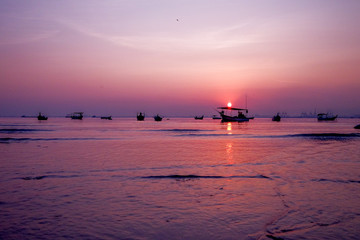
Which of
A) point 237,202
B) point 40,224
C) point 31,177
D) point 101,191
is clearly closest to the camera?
point 40,224

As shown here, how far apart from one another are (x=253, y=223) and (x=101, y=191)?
190 inches

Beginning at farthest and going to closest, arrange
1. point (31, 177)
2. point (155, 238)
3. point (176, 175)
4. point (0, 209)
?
1. point (176, 175)
2. point (31, 177)
3. point (0, 209)
4. point (155, 238)

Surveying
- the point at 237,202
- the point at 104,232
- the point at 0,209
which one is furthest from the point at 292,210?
the point at 0,209

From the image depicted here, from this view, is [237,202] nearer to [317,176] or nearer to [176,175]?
[176,175]

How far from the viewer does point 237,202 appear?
291 inches

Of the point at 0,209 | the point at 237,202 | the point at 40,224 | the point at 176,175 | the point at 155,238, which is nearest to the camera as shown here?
the point at 155,238

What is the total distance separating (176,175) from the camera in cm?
1104

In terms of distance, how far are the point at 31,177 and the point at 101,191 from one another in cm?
376

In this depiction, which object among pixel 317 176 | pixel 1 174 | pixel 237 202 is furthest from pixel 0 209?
pixel 317 176

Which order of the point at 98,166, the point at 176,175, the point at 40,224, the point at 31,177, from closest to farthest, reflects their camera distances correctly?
the point at 40,224
the point at 31,177
the point at 176,175
the point at 98,166

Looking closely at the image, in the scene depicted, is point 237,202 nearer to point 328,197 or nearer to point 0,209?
point 328,197

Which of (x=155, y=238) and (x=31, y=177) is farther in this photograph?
(x=31, y=177)

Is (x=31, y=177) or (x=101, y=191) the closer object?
(x=101, y=191)

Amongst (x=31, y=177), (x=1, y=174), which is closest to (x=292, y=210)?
(x=31, y=177)
